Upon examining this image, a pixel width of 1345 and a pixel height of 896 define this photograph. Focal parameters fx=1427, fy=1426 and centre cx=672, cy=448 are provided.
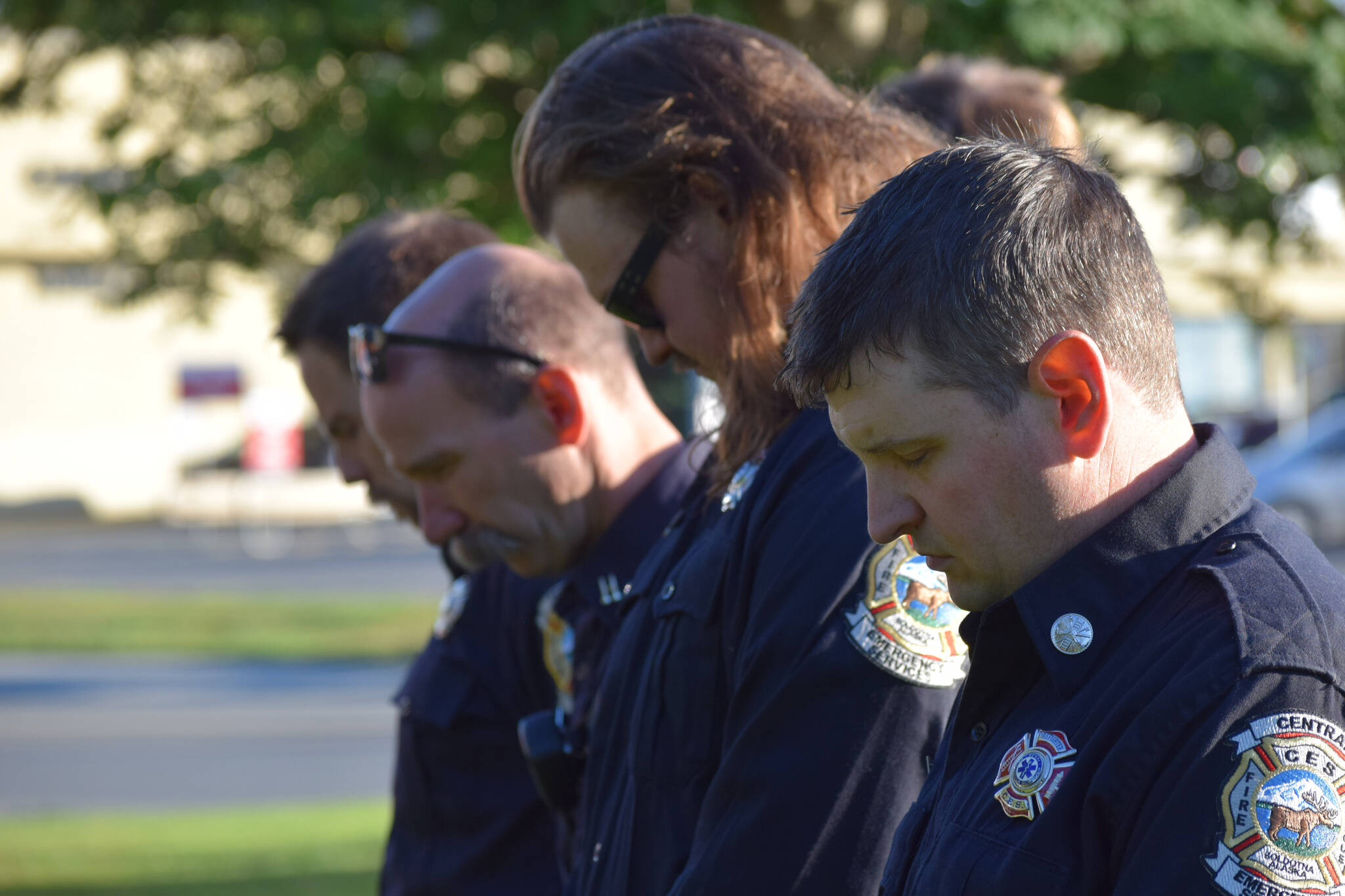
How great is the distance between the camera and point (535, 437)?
2.69m

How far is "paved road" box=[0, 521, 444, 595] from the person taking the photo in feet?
62.1

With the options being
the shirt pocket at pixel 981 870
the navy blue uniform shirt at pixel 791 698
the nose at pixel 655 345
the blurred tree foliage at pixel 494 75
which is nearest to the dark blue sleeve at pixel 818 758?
the navy blue uniform shirt at pixel 791 698

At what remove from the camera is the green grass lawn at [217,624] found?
539 inches

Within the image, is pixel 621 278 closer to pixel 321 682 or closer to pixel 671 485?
pixel 671 485

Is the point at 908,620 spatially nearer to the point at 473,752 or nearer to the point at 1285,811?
the point at 1285,811

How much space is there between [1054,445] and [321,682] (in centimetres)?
1165

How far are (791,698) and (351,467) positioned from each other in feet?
6.83

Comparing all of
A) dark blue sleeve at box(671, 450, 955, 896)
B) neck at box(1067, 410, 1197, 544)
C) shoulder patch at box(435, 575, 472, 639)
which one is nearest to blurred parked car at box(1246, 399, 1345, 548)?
shoulder patch at box(435, 575, 472, 639)

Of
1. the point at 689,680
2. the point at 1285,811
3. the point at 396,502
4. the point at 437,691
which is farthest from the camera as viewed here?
the point at 396,502

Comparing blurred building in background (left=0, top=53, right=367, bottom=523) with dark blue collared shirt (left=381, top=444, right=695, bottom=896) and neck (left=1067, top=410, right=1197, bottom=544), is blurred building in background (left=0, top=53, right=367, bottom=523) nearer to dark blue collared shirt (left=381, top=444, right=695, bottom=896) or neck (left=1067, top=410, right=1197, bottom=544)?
dark blue collared shirt (left=381, top=444, right=695, bottom=896)

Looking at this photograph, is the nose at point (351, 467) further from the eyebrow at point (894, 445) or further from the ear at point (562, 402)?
the eyebrow at point (894, 445)

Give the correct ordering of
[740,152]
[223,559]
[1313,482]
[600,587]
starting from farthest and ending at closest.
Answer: [223,559] → [1313,482] → [600,587] → [740,152]

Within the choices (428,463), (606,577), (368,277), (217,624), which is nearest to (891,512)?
(606,577)

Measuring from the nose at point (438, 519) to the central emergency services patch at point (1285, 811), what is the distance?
185 cm
